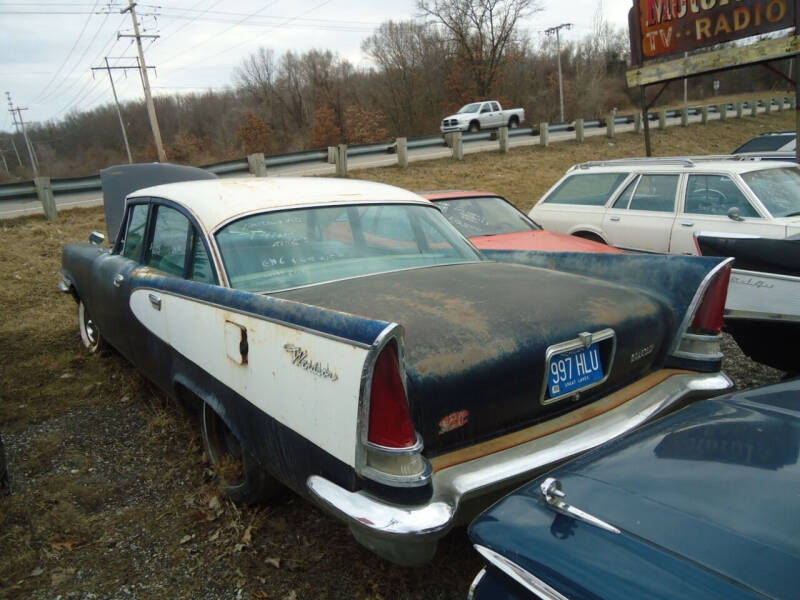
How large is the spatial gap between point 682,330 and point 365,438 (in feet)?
5.96

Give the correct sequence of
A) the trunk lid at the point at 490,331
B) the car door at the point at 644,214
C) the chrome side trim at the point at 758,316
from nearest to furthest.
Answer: the trunk lid at the point at 490,331, the chrome side trim at the point at 758,316, the car door at the point at 644,214

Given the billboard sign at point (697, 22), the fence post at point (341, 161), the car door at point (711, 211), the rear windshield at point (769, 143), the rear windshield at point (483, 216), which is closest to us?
the car door at point (711, 211)

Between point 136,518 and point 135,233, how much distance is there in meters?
2.09

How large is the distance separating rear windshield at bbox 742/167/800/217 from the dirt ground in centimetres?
191

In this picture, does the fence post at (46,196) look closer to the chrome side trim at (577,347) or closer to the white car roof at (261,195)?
the white car roof at (261,195)

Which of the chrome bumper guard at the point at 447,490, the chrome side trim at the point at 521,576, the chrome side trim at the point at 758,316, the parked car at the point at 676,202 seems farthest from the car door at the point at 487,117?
the chrome side trim at the point at 521,576

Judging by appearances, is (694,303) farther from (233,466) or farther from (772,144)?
(772,144)

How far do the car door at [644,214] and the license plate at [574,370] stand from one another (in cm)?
466

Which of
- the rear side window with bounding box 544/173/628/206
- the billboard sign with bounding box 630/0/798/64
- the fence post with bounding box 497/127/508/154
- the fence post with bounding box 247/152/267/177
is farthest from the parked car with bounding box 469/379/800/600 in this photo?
the fence post with bounding box 497/127/508/154

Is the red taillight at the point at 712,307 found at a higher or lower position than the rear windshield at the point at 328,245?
lower

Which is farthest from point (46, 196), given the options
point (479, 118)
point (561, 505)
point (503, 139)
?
point (479, 118)

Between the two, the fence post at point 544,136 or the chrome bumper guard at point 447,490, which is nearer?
the chrome bumper guard at point 447,490

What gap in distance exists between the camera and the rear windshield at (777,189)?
603cm

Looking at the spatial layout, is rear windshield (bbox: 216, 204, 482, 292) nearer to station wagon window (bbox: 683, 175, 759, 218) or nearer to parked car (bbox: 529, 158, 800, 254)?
parked car (bbox: 529, 158, 800, 254)
